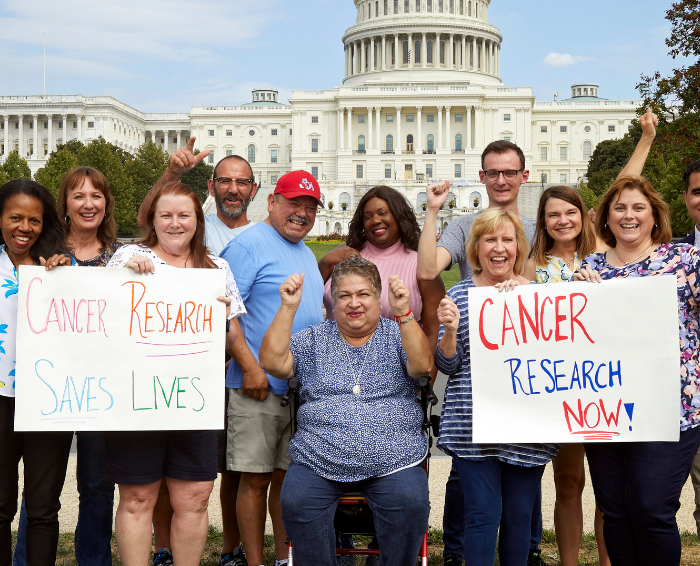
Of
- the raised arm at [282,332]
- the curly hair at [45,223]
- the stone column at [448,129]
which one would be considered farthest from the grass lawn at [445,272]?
the stone column at [448,129]

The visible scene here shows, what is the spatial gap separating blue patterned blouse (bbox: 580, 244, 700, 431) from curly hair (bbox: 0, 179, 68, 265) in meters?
2.94

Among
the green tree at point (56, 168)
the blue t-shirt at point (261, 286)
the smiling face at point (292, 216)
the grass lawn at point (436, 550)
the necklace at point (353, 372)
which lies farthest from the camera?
the green tree at point (56, 168)

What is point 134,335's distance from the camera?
4148mm

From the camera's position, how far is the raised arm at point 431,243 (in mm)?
4578

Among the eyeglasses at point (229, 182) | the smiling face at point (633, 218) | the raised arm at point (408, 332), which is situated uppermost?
the eyeglasses at point (229, 182)

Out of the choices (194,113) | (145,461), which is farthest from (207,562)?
(194,113)

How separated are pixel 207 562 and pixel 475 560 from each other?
198cm

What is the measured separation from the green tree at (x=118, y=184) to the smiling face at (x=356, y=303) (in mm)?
42792

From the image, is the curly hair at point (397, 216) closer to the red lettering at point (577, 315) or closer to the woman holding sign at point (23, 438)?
the red lettering at point (577, 315)

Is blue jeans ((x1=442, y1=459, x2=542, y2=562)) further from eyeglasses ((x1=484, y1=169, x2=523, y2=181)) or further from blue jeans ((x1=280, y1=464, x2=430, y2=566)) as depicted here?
eyeglasses ((x1=484, y1=169, x2=523, y2=181))

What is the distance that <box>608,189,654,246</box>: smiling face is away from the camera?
4023 mm

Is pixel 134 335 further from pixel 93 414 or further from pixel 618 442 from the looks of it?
pixel 618 442

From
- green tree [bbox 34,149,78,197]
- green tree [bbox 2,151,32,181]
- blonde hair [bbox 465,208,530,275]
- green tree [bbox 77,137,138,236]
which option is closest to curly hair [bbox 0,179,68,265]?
blonde hair [bbox 465,208,530,275]

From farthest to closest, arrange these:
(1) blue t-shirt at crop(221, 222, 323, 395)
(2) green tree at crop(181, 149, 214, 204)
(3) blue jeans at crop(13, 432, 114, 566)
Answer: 1. (2) green tree at crop(181, 149, 214, 204)
2. (1) blue t-shirt at crop(221, 222, 323, 395)
3. (3) blue jeans at crop(13, 432, 114, 566)
